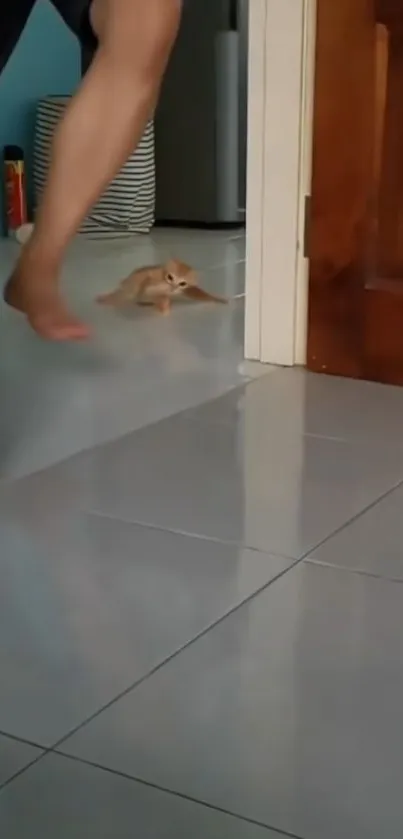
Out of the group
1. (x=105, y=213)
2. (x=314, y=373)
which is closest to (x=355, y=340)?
(x=314, y=373)

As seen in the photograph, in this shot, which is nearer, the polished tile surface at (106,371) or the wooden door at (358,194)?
the polished tile surface at (106,371)

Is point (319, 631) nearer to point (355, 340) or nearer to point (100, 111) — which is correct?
point (100, 111)

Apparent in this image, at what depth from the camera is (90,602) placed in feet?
3.59

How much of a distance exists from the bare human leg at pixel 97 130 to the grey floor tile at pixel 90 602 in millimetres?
233

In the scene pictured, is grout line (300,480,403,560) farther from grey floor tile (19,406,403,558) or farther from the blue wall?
the blue wall

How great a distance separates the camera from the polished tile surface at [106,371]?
163 centimetres

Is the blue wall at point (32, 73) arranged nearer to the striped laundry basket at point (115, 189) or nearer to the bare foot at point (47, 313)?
the striped laundry basket at point (115, 189)

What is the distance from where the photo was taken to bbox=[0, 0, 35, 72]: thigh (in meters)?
1.16

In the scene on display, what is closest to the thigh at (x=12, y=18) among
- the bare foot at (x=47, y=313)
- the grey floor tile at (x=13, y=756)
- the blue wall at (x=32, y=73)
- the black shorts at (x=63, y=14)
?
the black shorts at (x=63, y=14)

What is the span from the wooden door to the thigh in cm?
75

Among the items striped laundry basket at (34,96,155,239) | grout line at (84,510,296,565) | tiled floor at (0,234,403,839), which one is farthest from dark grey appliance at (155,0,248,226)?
grout line at (84,510,296,565)

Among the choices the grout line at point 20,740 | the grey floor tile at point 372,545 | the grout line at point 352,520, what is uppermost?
the grout line at point 20,740

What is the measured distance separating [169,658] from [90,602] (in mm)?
132

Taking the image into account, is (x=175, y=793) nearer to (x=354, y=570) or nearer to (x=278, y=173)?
(x=354, y=570)
